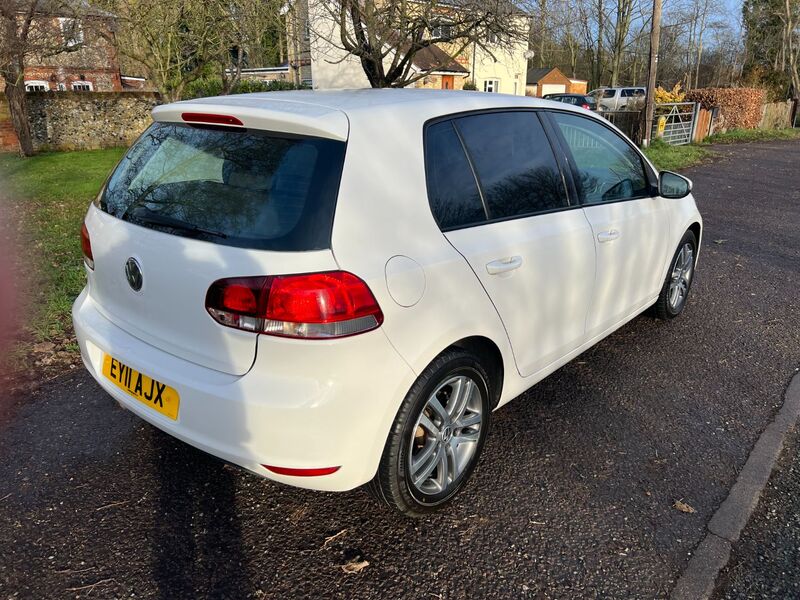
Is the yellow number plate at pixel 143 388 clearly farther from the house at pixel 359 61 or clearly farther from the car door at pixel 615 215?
the house at pixel 359 61

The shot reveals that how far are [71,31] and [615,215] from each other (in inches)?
622

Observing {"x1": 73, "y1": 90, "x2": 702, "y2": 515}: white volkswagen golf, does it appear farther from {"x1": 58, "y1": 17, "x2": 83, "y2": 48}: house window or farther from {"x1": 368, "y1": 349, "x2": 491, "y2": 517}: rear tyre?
{"x1": 58, "y1": 17, "x2": 83, "y2": 48}: house window

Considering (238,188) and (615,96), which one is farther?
(615,96)

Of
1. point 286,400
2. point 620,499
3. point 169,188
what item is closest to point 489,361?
point 620,499

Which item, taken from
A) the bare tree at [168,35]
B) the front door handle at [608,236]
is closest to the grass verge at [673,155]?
the bare tree at [168,35]

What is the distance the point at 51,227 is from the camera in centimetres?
788

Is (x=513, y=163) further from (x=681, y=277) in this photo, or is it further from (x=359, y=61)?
(x=359, y=61)

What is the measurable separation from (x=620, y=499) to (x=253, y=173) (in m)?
2.09

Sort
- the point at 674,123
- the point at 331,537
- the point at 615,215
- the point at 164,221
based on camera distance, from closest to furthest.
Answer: the point at 164,221 → the point at 331,537 → the point at 615,215 → the point at 674,123

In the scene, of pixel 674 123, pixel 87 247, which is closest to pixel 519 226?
pixel 87 247

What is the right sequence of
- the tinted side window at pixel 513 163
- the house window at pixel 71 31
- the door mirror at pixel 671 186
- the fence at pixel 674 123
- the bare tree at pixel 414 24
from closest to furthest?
the tinted side window at pixel 513 163 < the door mirror at pixel 671 186 < the bare tree at pixel 414 24 < the house window at pixel 71 31 < the fence at pixel 674 123

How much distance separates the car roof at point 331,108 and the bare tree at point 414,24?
8.56 m

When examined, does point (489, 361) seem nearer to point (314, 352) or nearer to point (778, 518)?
point (314, 352)

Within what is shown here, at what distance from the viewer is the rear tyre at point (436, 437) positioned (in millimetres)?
2299
